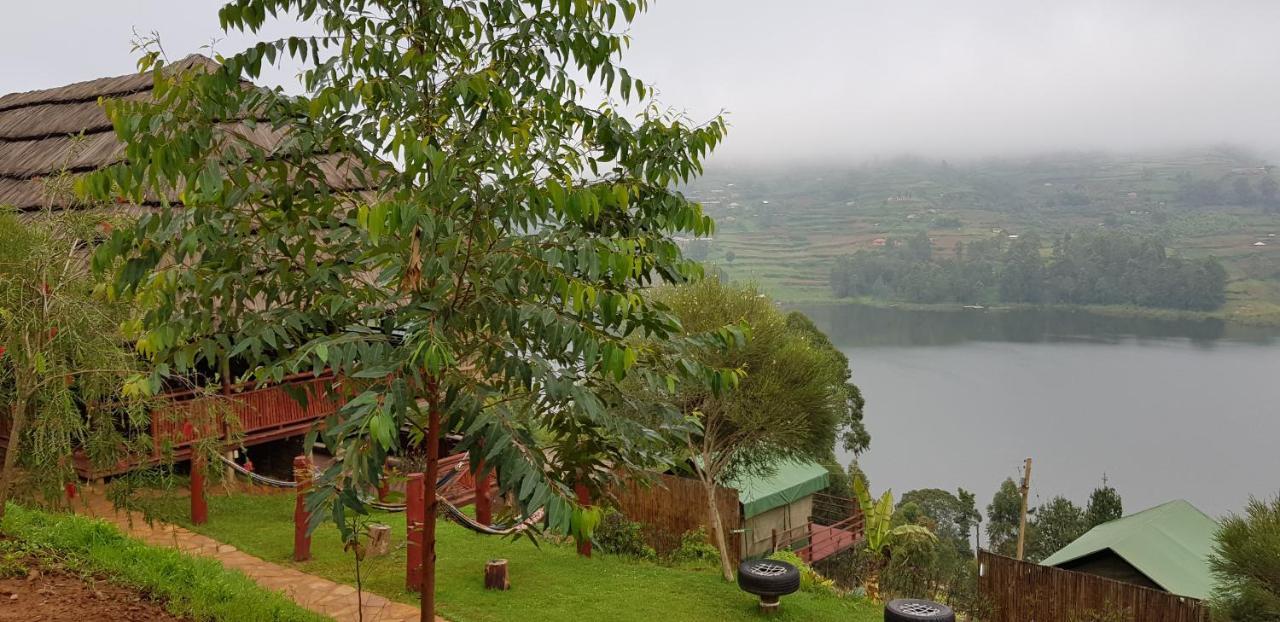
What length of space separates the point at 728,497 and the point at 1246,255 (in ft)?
392

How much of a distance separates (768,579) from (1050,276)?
98559 millimetres

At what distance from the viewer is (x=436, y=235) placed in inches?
142

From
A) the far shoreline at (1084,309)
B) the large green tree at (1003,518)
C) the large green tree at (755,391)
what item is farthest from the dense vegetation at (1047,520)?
the far shoreline at (1084,309)

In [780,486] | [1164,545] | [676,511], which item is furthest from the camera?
[780,486]

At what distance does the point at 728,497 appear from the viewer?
44.3 ft

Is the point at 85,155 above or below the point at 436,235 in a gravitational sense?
above

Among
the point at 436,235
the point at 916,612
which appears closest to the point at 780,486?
the point at 916,612

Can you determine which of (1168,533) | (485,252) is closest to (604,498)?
(485,252)

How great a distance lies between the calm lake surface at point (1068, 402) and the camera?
60.2m

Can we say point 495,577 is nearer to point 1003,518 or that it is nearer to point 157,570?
point 157,570

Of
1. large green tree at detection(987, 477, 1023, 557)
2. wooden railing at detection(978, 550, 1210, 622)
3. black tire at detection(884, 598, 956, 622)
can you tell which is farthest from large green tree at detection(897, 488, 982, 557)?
black tire at detection(884, 598, 956, 622)

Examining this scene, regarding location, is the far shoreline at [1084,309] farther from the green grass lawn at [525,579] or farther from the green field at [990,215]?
the green grass lawn at [525,579]

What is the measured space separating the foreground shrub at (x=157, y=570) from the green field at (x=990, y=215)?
90218 millimetres

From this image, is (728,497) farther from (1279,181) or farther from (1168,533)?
(1279,181)
